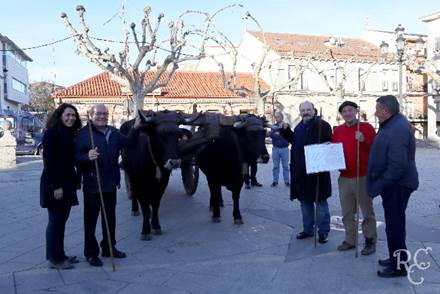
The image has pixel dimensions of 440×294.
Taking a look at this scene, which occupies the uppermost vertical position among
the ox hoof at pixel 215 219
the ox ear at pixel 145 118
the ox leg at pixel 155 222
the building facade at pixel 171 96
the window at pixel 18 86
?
the window at pixel 18 86

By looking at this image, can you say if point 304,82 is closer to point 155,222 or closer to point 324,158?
point 155,222

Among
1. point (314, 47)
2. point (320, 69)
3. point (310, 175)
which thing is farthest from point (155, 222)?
point (314, 47)

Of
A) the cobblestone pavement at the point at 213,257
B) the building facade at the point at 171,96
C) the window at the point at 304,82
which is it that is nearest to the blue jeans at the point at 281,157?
the cobblestone pavement at the point at 213,257

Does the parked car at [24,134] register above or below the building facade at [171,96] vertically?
below

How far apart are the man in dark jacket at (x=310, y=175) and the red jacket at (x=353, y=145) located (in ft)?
1.18

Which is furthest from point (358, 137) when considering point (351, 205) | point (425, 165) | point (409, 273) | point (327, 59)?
point (327, 59)

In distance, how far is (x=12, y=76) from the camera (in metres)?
48.1

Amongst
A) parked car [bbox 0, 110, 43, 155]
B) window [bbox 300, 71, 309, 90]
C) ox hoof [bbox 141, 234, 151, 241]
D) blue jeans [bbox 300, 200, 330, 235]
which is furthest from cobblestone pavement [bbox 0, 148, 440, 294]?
window [bbox 300, 71, 309, 90]

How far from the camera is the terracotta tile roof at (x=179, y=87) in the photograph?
35.9m

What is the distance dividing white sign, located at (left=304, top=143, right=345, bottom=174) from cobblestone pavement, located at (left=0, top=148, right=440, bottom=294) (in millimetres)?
1034

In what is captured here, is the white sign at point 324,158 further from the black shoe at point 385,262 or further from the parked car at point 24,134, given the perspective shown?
the parked car at point 24,134

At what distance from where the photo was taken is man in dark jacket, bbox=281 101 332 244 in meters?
6.30

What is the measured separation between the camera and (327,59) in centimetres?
4162

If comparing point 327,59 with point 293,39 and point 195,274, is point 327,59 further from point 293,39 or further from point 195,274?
point 195,274
